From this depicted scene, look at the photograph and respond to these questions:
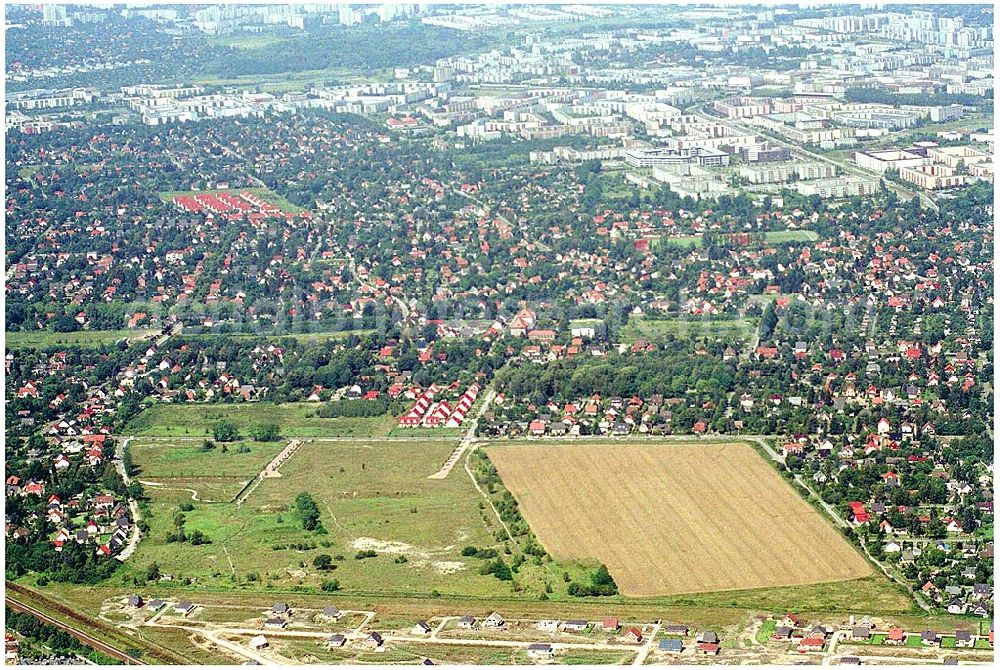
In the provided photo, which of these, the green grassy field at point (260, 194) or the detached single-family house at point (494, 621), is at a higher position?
the detached single-family house at point (494, 621)

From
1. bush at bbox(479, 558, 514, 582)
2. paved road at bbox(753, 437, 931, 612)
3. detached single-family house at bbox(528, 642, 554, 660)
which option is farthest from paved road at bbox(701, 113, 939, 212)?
detached single-family house at bbox(528, 642, 554, 660)

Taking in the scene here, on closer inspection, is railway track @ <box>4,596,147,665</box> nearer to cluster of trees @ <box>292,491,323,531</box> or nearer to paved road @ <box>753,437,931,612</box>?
cluster of trees @ <box>292,491,323,531</box>

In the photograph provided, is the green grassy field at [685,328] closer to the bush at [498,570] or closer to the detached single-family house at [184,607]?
the bush at [498,570]

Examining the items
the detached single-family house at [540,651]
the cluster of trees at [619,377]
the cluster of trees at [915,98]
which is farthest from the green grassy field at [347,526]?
the cluster of trees at [915,98]

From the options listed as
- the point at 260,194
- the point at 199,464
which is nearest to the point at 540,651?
the point at 199,464

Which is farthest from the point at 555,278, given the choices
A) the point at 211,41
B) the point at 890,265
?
the point at 211,41
